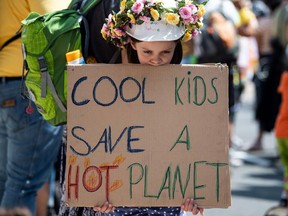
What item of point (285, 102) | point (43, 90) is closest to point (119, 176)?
point (43, 90)

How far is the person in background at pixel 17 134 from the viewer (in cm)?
543

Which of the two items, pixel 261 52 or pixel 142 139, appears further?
pixel 261 52

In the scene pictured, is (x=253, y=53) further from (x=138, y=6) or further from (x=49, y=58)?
(x=138, y=6)

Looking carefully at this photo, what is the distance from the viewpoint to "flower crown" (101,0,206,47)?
432cm

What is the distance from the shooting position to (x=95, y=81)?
436 cm

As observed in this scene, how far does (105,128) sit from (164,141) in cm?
24

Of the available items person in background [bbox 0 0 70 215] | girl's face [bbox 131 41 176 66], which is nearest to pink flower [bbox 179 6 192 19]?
girl's face [bbox 131 41 176 66]

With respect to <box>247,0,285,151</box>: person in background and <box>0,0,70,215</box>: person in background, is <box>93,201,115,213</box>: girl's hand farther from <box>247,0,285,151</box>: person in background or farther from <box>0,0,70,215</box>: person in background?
<box>247,0,285,151</box>: person in background

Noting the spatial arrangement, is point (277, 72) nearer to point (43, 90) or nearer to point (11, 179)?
point (11, 179)

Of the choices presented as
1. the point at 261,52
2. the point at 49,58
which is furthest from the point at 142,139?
the point at 261,52

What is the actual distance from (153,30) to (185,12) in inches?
5.8

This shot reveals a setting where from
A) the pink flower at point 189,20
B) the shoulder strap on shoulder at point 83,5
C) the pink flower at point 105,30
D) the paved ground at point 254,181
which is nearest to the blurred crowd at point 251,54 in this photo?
the paved ground at point 254,181

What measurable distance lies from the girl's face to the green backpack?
0.36 m

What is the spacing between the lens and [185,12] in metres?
4.34
